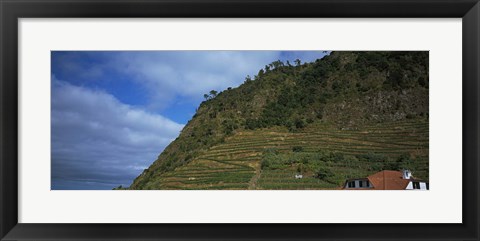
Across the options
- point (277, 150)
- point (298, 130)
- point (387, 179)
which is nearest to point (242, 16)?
point (387, 179)

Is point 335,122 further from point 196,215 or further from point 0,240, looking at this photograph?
point 0,240

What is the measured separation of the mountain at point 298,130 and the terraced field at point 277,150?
18mm

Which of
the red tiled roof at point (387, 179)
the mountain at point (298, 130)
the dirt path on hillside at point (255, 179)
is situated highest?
the mountain at point (298, 130)

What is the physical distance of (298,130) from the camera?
27.3 ft

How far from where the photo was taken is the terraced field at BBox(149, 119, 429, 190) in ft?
22.9

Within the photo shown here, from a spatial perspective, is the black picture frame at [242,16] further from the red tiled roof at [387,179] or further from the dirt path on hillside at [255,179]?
the dirt path on hillside at [255,179]

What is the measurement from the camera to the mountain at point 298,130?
7061mm

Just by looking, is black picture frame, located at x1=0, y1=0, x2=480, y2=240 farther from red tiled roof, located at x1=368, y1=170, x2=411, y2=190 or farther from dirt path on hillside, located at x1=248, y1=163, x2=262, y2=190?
dirt path on hillside, located at x1=248, y1=163, x2=262, y2=190

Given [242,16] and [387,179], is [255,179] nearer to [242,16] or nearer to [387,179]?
[387,179]

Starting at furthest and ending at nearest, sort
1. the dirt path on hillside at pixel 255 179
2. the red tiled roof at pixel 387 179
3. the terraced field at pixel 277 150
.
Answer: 1. the dirt path on hillside at pixel 255 179
2. the terraced field at pixel 277 150
3. the red tiled roof at pixel 387 179

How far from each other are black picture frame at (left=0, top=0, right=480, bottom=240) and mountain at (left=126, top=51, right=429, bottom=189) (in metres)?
4.10

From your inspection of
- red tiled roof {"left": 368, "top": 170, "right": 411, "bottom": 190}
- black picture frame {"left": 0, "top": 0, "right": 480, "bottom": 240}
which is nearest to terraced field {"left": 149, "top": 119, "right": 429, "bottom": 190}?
red tiled roof {"left": 368, "top": 170, "right": 411, "bottom": 190}

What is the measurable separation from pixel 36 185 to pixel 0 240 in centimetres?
37

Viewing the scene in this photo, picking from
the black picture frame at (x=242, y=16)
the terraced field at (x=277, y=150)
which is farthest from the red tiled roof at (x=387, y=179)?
the black picture frame at (x=242, y=16)
